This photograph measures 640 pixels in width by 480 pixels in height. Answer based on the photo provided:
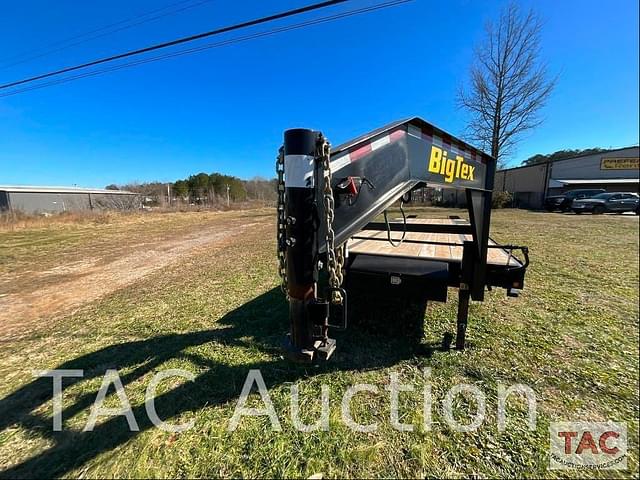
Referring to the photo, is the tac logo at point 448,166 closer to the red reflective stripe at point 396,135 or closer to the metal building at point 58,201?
the red reflective stripe at point 396,135

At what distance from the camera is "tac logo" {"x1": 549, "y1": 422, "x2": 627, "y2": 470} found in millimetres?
1531

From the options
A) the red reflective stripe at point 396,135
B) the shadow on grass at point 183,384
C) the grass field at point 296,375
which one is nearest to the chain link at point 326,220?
the red reflective stripe at point 396,135

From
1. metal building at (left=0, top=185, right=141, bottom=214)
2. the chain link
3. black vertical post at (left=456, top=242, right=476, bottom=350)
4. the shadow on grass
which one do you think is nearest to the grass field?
the shadow on grass

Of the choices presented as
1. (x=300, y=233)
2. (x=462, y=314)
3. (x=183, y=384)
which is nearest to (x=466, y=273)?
(x=462, y=314)

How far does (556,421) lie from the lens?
183 cm

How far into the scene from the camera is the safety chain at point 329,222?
115 centimetres

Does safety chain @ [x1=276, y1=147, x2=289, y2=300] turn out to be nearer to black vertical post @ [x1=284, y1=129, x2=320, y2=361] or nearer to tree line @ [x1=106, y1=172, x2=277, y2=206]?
black vertical post @ [x1=284, y1=129, x2=320, y2=361]

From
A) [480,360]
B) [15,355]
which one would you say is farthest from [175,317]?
[480,360]

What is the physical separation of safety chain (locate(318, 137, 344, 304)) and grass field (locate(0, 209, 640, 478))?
1.11 metres

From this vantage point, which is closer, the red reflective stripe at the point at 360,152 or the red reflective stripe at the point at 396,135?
the red reflective stripe at the point at 360,152

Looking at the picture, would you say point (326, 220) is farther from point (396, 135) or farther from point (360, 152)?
point (396, 135)

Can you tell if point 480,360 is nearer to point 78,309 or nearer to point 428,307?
point 428,307

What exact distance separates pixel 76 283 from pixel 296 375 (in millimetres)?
5576

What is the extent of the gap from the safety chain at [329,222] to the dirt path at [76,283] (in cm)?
445
